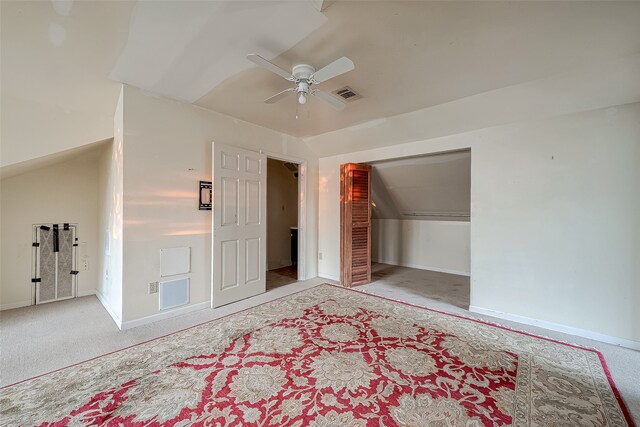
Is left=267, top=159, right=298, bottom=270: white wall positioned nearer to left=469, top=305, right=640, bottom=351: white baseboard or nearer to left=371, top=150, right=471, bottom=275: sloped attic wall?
left=371, top=150, right=471, bottom=275: sloped attic wall

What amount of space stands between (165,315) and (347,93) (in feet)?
11.2

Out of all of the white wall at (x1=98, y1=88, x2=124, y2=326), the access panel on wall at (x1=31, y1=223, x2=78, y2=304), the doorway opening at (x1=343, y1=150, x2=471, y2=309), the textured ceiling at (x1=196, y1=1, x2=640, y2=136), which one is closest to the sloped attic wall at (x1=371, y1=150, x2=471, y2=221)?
the doorway opening at (x1=343, y1=150, x2=471, y2=309)

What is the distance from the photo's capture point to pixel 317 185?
5.22 m

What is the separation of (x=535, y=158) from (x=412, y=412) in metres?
3.07

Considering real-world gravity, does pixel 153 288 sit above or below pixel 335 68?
below

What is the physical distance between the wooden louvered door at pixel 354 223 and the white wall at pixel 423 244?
192 cm

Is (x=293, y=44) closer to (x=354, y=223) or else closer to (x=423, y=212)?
(x=354, y=223)

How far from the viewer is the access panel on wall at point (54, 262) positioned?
3.60 m

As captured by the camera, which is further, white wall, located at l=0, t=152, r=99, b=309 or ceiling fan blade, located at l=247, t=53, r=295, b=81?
white wall, located at l=0, t=152, r=99, b=309

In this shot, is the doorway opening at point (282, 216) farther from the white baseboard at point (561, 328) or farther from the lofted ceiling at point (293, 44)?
the white baseboard at point (561, 328)

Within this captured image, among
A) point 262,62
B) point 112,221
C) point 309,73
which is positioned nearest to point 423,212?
point 309,73

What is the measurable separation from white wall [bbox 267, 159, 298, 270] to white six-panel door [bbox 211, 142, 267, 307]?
6.21 ft

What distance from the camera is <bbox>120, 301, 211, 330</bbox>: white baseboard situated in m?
2.85

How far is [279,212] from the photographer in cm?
620
